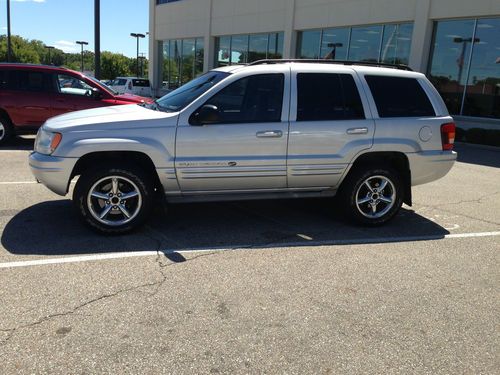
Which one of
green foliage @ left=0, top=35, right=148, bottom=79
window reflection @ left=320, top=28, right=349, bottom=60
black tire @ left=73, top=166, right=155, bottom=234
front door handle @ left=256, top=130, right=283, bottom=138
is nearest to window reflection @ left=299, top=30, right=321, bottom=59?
window reflection @ left=320, top=28, right=349, bottom=60

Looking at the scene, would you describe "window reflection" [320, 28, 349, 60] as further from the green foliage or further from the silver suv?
the green foliage

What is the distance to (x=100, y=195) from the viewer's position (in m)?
4.98

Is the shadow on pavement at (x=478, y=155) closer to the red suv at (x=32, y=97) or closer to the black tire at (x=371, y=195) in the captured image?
the black tire at (x=371, y=195)

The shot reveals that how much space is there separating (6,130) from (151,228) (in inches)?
268

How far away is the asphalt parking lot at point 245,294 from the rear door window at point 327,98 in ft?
4.39

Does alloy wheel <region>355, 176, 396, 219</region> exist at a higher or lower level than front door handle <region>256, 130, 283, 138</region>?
lower

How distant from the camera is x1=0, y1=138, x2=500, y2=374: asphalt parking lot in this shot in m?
3.04

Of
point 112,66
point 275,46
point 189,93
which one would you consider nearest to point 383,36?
point 275,46

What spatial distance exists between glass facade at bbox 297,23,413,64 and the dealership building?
0.12ft

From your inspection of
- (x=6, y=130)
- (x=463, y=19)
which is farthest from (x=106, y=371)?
(x=463, y=19)

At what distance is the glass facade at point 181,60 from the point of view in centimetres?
2964

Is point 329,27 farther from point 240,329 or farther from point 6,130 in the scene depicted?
point 240,329

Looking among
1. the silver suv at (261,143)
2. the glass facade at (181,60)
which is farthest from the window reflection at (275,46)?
the silver suv at (261,143)

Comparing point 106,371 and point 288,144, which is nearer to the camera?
point 106,371
